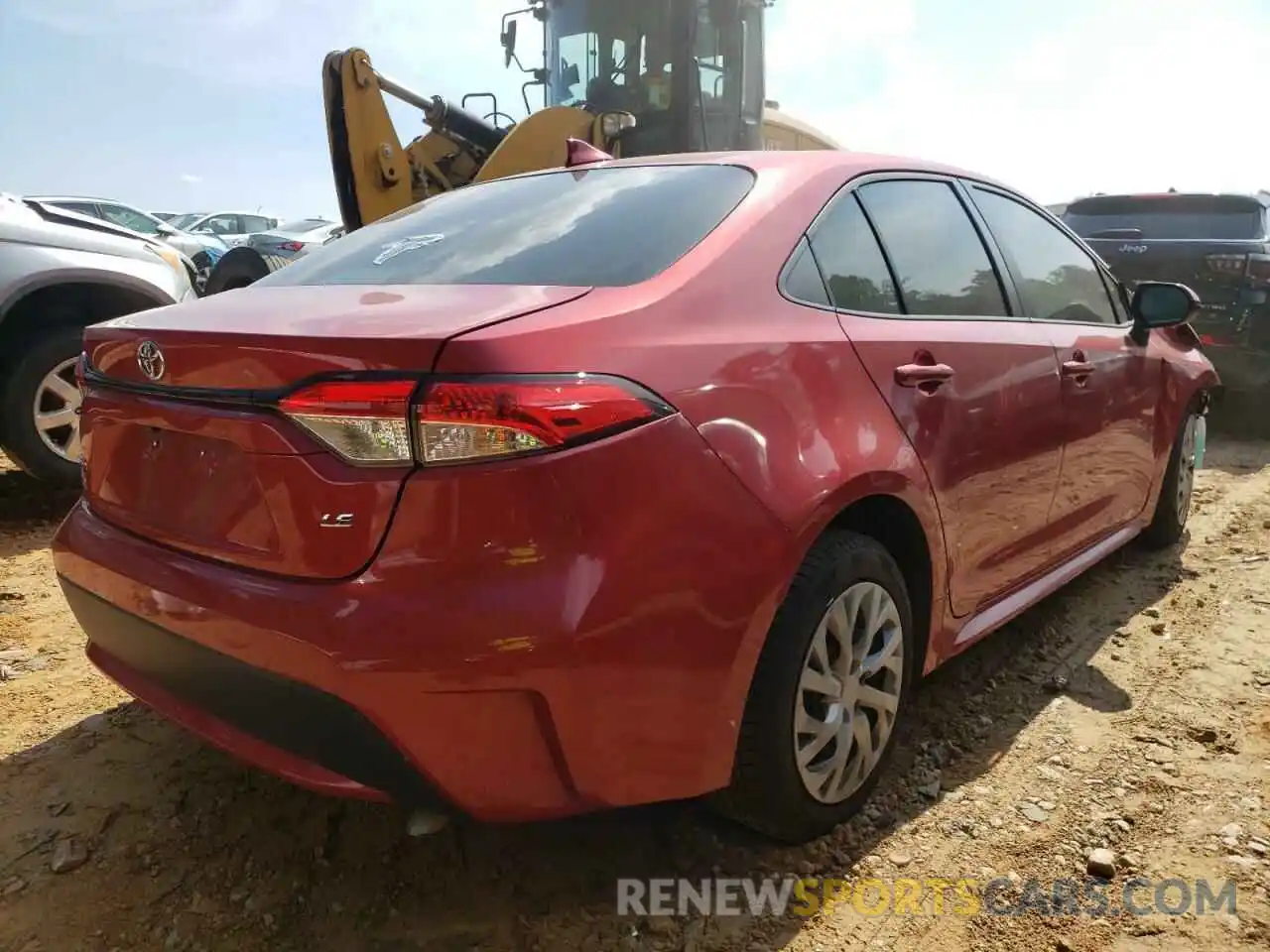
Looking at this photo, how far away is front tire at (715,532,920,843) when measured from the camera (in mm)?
1891

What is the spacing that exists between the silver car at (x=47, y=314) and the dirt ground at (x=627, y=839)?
5.55ft

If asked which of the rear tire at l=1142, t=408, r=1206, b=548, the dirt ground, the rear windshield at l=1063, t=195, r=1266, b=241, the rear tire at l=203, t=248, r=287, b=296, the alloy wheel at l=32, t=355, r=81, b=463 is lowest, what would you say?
the dirt ground

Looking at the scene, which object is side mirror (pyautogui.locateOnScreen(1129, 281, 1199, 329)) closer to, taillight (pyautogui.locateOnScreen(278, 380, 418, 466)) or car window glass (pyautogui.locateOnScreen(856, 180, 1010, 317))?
car window glass (pyautogui.locateOnScreen(856, 180, 1010, 317))

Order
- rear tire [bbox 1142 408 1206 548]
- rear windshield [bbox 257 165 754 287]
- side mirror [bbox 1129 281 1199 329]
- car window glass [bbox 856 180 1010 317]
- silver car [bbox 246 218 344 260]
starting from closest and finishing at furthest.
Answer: rear windshield [bbox 257 165 754 287] → car window glass [bbox 856 180 1010 317] → side mirror [bbox 1129 281 1199 329] → rear tire [bbox 1142 408 1206 548] → silver car [bbox 246 218 344 260]

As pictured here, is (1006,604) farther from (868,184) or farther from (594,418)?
(594,418)

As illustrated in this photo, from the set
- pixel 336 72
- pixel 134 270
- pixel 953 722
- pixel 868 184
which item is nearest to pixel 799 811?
pixel 953 722

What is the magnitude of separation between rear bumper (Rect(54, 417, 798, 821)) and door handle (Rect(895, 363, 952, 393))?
62cm

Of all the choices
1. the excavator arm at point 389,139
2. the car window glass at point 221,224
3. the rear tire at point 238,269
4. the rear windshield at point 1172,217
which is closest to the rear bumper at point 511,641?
the excavator arm at point 389,139

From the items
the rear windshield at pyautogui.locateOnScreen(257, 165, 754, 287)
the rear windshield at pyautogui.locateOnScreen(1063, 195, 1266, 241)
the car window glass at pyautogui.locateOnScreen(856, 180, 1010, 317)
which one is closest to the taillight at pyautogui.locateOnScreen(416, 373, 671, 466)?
the rear windshield at pyautogui.locateOnScreen(257, 165, 754, 287)

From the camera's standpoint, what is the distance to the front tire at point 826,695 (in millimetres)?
1891

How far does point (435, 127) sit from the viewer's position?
760 cm

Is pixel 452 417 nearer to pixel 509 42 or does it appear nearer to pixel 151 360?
pixel 151 360

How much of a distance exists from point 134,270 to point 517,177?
302cm

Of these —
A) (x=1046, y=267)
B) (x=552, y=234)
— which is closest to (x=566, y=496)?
(x=552, y=234)
